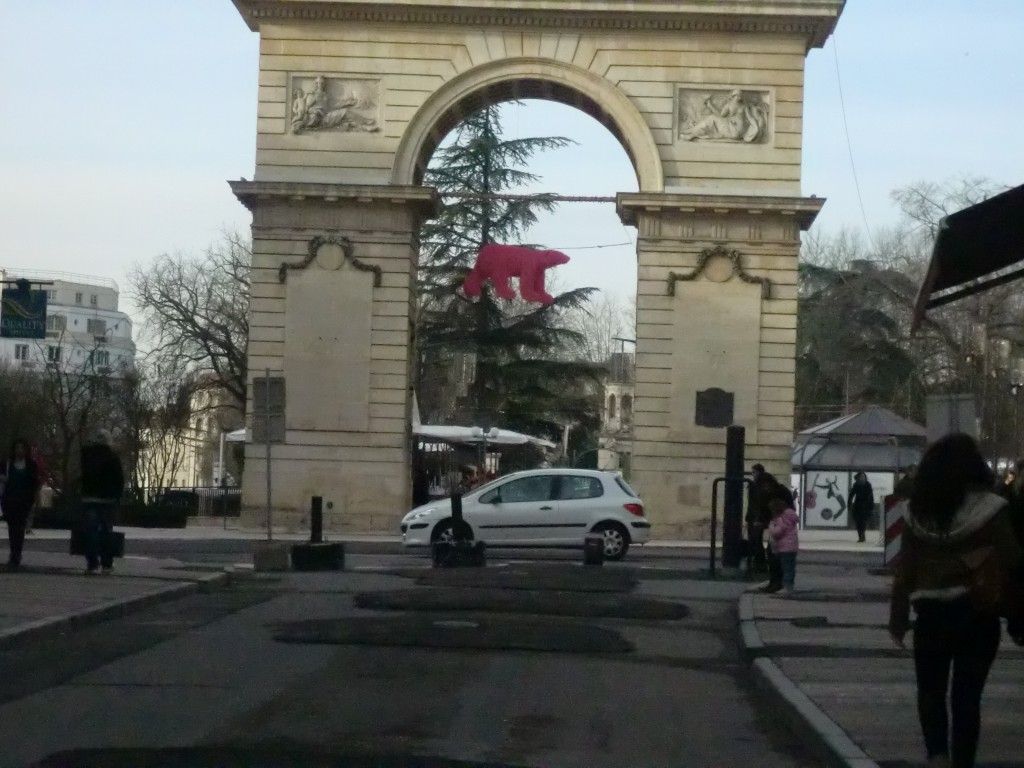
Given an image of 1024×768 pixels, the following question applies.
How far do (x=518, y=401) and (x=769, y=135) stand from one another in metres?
18.4

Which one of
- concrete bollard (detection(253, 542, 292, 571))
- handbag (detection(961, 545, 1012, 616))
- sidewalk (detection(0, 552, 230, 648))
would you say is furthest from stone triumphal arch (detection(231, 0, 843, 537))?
handbag (detection(961, 545, 1012, 616))

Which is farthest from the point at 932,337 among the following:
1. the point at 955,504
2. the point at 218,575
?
the point at 955,504

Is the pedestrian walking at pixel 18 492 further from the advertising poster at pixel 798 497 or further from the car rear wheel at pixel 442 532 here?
the advertising poster at pixel 798 497

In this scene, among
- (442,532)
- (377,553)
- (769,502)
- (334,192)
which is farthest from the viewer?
(334,192)

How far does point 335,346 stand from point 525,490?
10.4 m

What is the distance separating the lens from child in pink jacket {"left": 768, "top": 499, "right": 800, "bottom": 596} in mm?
21203

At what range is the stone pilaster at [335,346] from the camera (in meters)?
Answer: 38.2

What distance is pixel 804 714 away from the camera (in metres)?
10.5

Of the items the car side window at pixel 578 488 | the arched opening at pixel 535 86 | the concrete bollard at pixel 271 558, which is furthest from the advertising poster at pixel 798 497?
the concrete bollard at pixel 271 558

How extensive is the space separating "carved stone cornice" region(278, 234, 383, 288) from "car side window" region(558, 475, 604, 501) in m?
10.6

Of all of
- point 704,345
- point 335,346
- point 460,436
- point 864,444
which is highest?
point 704,345

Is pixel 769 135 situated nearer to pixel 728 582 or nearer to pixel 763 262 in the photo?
pixel 763 262

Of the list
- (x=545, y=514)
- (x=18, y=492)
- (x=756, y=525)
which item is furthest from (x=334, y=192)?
(x=18, y=492)

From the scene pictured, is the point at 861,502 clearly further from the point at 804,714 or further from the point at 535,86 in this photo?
the point at 804,714
